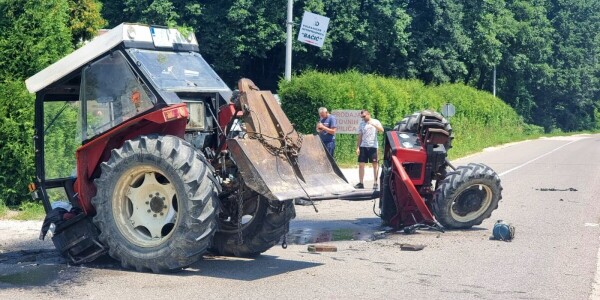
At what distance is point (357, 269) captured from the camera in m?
9.80

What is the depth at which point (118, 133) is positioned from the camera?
9.66 metres

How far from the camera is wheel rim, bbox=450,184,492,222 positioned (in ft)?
43.3

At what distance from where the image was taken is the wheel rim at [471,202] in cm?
1319

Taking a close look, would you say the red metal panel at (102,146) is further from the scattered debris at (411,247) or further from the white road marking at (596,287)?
the white road marking at (596,287)

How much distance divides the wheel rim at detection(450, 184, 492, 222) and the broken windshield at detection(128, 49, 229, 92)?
4412 millimetres

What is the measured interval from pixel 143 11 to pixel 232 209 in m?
31.1

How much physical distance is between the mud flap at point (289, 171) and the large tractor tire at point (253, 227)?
57 centimetres

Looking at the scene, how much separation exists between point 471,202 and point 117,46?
6.12 metres

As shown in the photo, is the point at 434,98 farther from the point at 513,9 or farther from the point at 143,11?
the point at 513,9

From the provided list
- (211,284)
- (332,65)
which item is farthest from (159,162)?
(332,65)

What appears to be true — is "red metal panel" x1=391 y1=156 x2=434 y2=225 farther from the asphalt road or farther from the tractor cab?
the tractor cab

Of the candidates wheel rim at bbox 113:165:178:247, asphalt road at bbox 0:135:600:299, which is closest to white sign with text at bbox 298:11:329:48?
asphalt road at bbox 0:135:600:299

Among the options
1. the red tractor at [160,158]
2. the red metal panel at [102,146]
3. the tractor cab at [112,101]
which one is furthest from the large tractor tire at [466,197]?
the red metal panel at [102,146]

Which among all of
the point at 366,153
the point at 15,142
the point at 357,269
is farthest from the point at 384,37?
the point at 357,269
